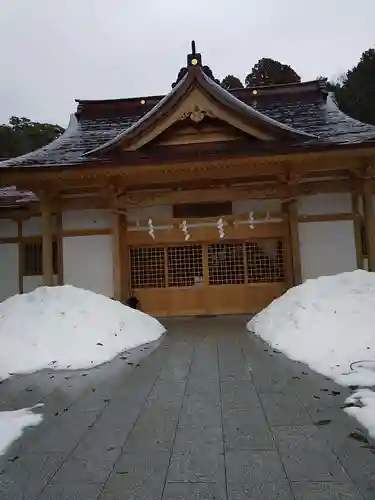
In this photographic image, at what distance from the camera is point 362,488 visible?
237 cm

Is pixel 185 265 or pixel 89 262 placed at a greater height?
pixel 89 262

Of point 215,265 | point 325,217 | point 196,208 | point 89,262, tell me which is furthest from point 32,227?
point 325,217

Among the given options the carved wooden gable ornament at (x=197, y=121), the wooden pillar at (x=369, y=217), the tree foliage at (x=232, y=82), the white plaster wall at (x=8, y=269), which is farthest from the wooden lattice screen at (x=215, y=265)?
the tree foliage at (x=232, y=82)

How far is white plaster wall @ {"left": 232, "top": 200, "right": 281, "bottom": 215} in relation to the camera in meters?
10.5

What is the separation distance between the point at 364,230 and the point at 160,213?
508cm

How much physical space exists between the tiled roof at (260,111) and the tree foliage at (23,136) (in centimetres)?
1938

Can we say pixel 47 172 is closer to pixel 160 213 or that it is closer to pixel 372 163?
pixel 160 213

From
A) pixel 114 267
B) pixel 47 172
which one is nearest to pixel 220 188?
pixel 114 267

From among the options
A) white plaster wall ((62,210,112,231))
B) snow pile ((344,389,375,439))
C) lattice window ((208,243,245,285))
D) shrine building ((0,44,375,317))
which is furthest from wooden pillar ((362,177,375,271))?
white plaster wall ((62,210,112,231))

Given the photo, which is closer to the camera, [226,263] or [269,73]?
[226,263]

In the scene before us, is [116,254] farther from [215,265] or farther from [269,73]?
[269,73]

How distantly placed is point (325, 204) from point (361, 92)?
958 inches

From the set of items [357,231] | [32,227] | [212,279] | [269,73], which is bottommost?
[212,279]

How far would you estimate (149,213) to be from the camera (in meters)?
10.7
